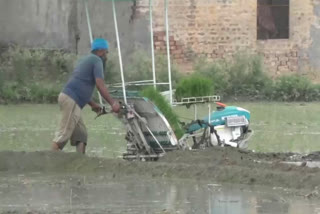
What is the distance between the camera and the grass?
15.4 meters

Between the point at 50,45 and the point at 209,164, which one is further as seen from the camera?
the point at 50,45

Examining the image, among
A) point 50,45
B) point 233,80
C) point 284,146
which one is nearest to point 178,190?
point 284,146

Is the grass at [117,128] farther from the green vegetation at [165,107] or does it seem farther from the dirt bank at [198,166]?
the dirt bank at [198,166]

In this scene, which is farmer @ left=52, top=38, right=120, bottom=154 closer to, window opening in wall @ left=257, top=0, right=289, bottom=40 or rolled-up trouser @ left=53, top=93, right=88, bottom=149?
rolled-up trouser @ left=53, top=93, right=88, bottom=149

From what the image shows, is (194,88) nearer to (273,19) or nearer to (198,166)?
(198,166)

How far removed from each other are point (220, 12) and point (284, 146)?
14.9m

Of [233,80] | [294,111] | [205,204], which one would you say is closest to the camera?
[205,204]

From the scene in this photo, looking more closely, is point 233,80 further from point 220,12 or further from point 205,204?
point 205,204

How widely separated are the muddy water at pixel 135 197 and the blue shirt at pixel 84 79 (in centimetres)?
142

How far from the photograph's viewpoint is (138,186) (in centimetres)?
1038

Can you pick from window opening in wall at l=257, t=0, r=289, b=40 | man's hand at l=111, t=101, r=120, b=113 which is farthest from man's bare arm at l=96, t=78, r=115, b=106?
window opening in wall at l=257, t=0, r=289, b=40

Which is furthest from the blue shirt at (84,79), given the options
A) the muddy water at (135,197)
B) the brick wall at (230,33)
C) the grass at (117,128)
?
the brick wall at (230,33)

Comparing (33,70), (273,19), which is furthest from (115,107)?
(273,19)

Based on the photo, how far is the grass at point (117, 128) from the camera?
15438mm
